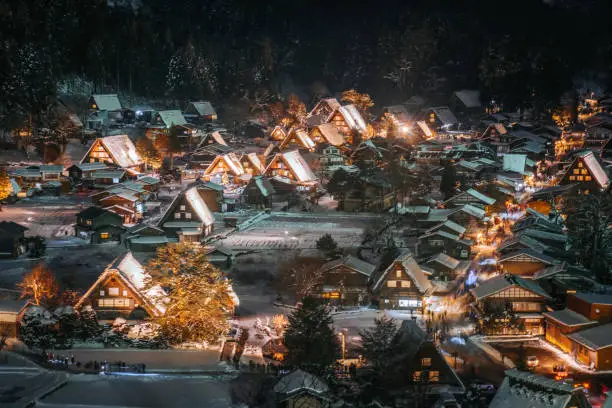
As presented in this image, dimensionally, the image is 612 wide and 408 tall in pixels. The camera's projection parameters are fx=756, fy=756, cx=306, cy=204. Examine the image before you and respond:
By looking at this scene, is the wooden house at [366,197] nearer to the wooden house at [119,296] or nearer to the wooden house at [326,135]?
the wooden house at [326,135]

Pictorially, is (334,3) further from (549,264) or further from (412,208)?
(549,264)

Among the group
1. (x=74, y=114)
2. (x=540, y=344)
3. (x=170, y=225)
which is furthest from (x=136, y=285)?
(x=74, y=114)

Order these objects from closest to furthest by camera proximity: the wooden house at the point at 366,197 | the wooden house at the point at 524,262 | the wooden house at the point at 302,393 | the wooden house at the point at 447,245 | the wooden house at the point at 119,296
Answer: the wooden house at the point at 302,393
the wooden house at the point at 119,296
the wooden house at the point at 524,262
the wooden house at the point at 447,245
the wooden house at the point at 366,197

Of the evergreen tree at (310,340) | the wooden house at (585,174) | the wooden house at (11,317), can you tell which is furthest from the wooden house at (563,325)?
the wooden house at (585,174)

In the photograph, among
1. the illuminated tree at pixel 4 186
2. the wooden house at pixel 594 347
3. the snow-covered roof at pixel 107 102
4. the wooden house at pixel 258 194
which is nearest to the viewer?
the wooden house at pixel 594 347

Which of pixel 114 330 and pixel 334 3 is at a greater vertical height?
pixel 334 3
